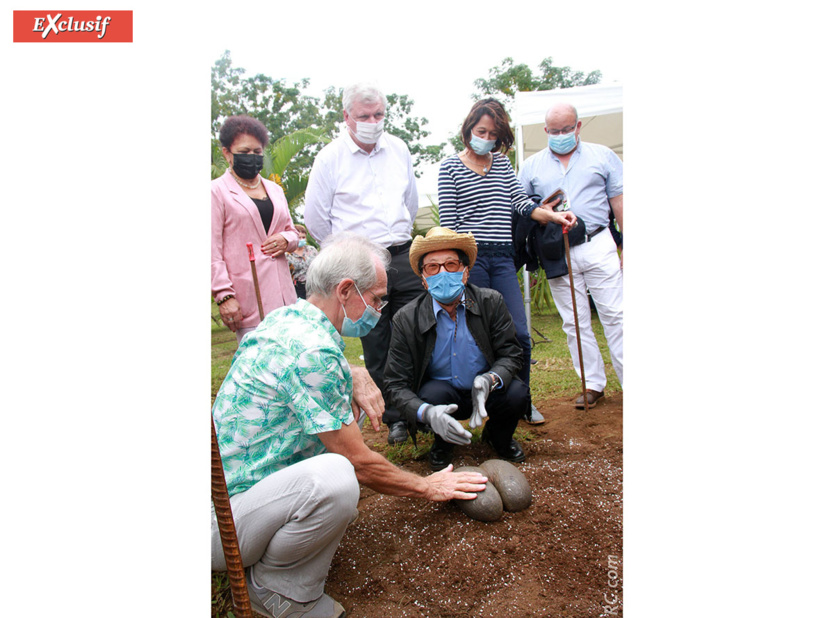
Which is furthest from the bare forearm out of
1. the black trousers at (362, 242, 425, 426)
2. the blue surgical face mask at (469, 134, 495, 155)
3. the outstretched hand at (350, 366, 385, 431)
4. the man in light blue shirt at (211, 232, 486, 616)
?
the blue surgical face mask at (469, 134, 495, 155)

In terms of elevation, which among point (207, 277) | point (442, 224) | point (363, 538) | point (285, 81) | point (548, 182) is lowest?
point (363, 538)

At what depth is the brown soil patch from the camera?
185cm

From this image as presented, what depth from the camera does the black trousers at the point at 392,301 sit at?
3180 mm

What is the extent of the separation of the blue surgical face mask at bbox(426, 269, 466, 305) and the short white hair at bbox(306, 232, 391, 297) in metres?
0.77

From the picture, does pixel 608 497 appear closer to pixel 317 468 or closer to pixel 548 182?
pixel 317 468

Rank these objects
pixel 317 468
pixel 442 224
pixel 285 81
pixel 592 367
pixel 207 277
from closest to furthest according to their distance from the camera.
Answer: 1. pixel 207 277
2. pixel 317 468
3. pixel 285 81
4. pixel 442 224
5. pixel 592 367

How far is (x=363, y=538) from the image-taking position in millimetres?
2277

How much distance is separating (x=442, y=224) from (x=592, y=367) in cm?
142

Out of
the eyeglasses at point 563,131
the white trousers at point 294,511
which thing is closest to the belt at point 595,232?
the eyeglasses at point 563,131

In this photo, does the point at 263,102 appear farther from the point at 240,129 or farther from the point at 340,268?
the point at 340,268

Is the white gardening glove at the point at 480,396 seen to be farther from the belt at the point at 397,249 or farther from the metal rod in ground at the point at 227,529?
the metal rod in ground at the point at 227,529

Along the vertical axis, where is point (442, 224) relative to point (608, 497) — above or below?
above

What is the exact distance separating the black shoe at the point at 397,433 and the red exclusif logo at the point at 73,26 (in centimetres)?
242

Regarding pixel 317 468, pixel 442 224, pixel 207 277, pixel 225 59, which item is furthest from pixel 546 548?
pixel 225 59
